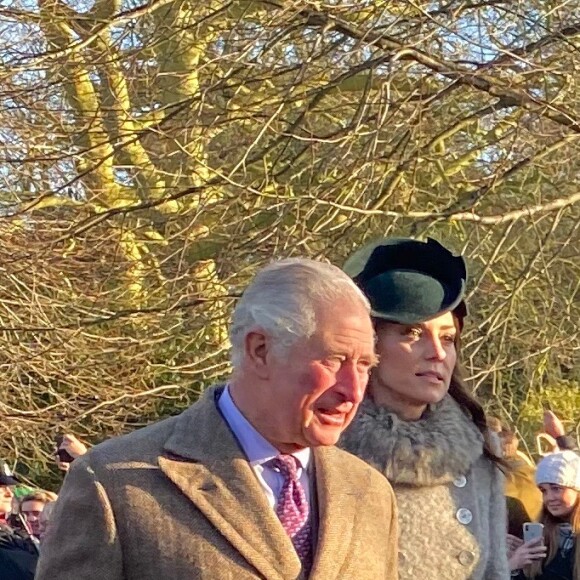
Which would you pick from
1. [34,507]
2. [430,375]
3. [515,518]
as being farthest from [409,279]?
[34,507]

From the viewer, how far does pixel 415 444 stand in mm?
3223

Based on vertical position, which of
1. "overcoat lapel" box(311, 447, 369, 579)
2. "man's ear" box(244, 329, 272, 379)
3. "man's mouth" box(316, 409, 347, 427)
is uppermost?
"man's ear" box(244, 329, 272, 379)

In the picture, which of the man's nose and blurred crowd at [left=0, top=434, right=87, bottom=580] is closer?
the man's nose

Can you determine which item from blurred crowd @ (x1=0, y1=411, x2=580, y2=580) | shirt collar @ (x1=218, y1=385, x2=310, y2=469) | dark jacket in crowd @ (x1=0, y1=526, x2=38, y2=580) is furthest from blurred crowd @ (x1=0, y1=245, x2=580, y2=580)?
dark jacket in crowd @ (x1=0, y1=526, x2=38, y2=580)

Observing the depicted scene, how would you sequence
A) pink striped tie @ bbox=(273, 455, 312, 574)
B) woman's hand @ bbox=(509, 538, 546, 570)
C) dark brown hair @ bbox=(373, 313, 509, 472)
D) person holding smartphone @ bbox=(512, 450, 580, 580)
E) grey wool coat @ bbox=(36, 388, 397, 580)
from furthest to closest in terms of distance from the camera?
person holding smartphone @ bbox=(512, 450, 580, 580) < woman's hand @ bbox=(509, 538, 546, 570) < dark brown hair @ bbox=(373, 313, 509, 472) < pink striped tie @ bbox=(273, 455, 312, 574) < grey wool coat @ bbox=(36, 388, 397, 580)

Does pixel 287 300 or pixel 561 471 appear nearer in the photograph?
pixel 287 300

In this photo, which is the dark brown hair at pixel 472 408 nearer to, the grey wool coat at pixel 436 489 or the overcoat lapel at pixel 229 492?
the grey wool coat at pixel 436 489

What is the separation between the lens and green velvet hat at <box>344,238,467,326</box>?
3.20 m

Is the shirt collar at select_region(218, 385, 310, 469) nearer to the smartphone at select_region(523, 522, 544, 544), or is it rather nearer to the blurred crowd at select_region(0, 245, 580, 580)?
the blurred crowd at select_region(0, 245, 580, 580)

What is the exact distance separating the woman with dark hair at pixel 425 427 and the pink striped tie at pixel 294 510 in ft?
1.92

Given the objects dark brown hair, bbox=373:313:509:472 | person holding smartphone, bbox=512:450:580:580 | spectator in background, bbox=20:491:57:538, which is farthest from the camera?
spectator in background, bbox=20:491:57:538

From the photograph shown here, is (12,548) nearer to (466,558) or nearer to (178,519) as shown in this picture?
(466,558)

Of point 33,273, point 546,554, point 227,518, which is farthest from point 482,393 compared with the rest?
point 227,518

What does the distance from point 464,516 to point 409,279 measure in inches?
22.5
